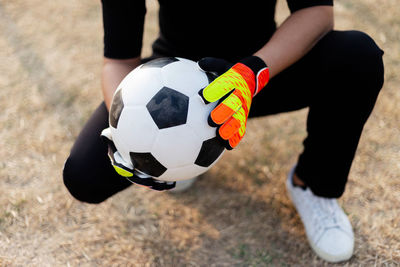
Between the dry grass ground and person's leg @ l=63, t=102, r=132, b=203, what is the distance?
12.6 inches

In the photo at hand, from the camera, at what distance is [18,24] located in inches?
129

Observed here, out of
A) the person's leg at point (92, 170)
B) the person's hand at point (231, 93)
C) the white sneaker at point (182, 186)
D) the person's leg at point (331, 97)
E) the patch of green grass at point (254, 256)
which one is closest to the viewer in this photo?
the person's hand at point (231, 93)

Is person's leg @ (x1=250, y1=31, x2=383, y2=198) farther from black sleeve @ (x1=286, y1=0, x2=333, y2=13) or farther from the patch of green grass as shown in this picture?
the patch of green grass

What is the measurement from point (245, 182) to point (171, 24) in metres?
0.96

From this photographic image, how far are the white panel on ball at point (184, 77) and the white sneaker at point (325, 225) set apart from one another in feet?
3.01

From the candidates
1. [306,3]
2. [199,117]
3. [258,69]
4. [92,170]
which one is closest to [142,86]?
[199,117]

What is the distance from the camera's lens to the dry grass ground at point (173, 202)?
1.75m

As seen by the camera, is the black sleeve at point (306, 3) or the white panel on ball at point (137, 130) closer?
the white panel on ball at point (137, 130)

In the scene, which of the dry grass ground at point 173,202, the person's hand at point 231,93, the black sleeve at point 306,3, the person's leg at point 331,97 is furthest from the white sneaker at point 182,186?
the black sleeve at point 306,3

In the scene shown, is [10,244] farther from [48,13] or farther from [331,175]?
[48,13]

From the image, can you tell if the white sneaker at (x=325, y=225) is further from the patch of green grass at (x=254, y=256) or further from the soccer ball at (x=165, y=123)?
the soccer ball at (x=165, y=123)

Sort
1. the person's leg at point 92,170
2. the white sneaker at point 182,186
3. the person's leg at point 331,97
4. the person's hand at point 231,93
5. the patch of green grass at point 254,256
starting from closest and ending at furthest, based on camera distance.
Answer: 1. the person's hand at point 231,93
2. the person's leg at point 331,97
3. the person's leg at point 92,170
4. the patch of green grass at point 254,256
5. the white sneaker at point 182,186

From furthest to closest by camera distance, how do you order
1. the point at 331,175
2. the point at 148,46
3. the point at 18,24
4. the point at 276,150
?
1. the point at 18,24
2. the point at 148,46
3. the point at 276,150
4. the point at 331,175

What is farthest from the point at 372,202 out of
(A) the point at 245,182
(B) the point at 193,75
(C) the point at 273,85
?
(B) the point at 193,75
